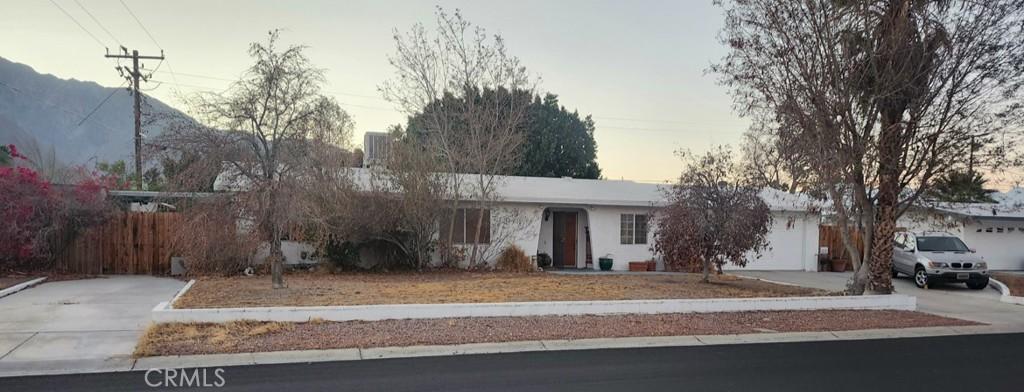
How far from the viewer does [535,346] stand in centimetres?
813

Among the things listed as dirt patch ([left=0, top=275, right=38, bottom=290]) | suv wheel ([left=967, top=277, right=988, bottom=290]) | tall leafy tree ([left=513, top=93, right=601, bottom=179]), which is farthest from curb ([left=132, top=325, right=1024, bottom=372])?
tall leafy tree ([left=513, top=93, right=601, bottom=179])

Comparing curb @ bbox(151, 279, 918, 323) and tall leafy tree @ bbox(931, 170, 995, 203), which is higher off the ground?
tall leafy tree @ bbox(931, 170, 995, 203)

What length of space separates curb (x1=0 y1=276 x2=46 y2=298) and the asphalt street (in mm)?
7195

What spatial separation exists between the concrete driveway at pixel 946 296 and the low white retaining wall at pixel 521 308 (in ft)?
3.95

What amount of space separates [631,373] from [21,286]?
12.5m

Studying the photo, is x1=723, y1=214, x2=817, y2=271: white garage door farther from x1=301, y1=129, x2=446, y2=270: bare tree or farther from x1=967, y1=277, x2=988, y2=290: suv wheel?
x1=301, y1=129, x2=446, y2=270: bare tree

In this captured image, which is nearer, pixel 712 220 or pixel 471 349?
pixel 471 349

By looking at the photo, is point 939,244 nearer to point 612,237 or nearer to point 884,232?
point 884,232

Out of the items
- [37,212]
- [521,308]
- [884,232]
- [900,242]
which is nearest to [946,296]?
[884,232]

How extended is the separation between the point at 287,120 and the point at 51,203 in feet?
25.6

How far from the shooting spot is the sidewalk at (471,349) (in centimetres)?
676

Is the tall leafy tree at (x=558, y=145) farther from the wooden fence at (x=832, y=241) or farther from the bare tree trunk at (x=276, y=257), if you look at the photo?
the bare tree trunk at (x=276, y=257)

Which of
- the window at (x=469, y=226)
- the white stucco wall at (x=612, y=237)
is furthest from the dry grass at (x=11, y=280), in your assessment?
the white stucco wall at (x=612, y=237)

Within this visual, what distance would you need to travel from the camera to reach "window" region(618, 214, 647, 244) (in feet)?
62.9
